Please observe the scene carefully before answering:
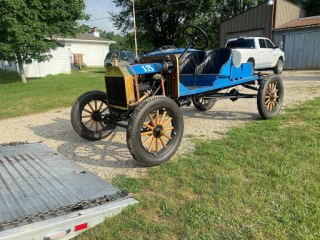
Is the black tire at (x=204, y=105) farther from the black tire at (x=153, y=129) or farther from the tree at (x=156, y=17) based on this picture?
the tree at (x=156, y=17)

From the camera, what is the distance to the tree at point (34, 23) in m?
11.4

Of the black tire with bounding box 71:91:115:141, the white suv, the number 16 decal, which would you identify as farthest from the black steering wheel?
the white suv

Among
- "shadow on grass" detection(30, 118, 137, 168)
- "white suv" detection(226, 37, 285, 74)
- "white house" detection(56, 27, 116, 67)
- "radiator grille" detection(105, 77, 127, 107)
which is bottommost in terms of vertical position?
"shadow on grass" detection(30, 118, 137, 168)

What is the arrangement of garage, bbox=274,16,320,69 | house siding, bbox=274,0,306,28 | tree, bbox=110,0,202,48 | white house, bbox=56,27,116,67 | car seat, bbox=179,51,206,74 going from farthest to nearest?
white house, bbox=56,27,116,67 → tree, bbox=110,0,202,48 → house siding, bbox=274,0,306,28 → garage, bbox=274,16,320,69 → car seat, bbox=179,51,206,74

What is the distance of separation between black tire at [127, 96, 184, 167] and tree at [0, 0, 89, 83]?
10.8m

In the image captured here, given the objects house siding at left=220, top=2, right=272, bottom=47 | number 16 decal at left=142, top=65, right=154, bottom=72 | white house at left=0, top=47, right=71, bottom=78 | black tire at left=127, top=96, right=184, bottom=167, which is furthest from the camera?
white house at left=0, top=47, right=71, bottom=78

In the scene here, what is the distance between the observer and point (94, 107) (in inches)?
171

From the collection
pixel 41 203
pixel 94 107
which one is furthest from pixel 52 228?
pixel 94 107

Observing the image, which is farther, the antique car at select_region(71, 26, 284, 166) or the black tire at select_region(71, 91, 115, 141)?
the black tire at select_region(71, 91, 115, 141)

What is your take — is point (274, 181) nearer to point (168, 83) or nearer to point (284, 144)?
point (284, 144)

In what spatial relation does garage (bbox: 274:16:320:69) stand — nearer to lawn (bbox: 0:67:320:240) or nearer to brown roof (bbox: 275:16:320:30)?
brown roof (bbox: 275:16:320:30)

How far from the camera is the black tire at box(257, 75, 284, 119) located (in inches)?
192

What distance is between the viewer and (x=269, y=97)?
512 cm

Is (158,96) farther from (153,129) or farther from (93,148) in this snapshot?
(93,148)
